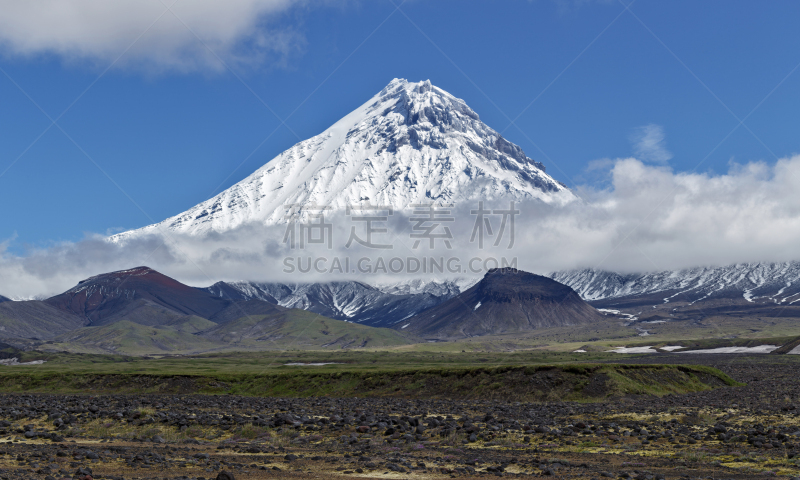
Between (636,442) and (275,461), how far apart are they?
57.8 ft

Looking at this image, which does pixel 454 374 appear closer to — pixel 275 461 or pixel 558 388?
pixel 558 388

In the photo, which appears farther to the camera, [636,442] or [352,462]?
[636,442]

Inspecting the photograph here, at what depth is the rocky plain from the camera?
25594mm

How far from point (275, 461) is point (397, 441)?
26.7 feet

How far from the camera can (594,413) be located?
46031 millimetres

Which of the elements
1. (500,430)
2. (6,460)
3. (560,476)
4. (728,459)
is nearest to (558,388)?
(500,430)

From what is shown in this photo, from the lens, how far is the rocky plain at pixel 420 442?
25594mm

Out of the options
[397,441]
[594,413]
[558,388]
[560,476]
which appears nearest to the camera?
[560,476]

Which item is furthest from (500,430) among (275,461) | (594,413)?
(275,461)

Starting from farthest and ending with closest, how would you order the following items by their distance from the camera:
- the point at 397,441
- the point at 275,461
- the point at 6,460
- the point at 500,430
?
the point at 500,430, the point at 397,441, the point at 275,461, the point at 6,460

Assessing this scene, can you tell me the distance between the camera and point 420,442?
3472 cm

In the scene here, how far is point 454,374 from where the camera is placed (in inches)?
2945

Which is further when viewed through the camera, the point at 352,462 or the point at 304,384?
the point at 304,384

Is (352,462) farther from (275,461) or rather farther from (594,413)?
(594,413)
